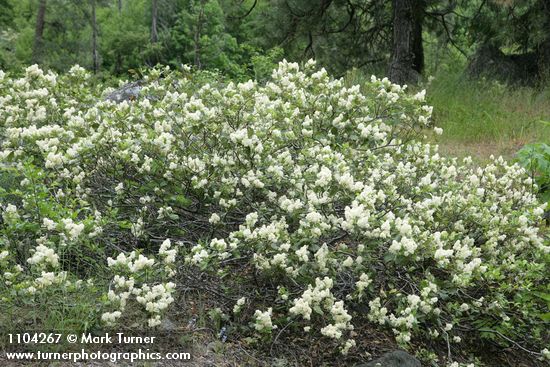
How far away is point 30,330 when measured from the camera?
3195 millimetres

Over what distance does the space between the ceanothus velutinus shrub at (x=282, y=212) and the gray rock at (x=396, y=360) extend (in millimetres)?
187

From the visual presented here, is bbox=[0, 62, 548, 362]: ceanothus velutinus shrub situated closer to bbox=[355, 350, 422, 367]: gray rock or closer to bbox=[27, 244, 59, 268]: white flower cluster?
bbox=[27, 244, 59, 268]: white flower cluster

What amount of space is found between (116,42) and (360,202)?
30.0 metres

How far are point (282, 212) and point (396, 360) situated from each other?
45.1 inches

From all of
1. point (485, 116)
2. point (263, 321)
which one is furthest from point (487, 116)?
point (263, 321)

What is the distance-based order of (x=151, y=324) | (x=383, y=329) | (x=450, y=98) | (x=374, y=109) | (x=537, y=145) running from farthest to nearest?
(x=450, y=98), (x=537, y=145), (x=374, y=109), (x=383, y=329), (x=151, y=324)

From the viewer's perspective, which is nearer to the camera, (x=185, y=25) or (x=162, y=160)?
(x=162, y=160)

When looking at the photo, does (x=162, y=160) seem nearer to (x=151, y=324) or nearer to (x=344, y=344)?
(x=151, y=324)

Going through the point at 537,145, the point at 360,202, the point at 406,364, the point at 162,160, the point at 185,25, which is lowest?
the point at 406,364

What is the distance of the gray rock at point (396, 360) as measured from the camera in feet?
11.3

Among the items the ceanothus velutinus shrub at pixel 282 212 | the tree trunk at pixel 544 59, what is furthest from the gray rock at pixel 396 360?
the tree trunk at pixel 544 59

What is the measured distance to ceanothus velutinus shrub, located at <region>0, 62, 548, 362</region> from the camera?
11.1ft

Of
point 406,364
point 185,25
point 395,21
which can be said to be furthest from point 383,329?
point 185,25

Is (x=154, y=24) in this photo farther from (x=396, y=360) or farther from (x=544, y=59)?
(x=396, y=360)
